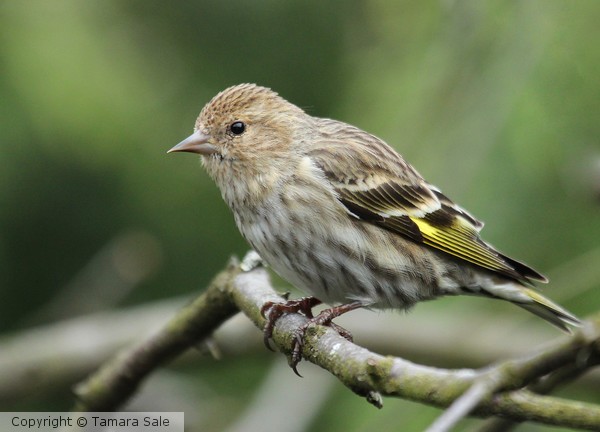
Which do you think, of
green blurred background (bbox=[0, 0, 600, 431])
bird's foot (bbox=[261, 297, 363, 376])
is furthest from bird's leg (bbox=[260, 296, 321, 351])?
green blurred background (bbox=[0, 0, 600, 431])

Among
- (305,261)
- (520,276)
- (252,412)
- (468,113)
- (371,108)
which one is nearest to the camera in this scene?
(305,261)

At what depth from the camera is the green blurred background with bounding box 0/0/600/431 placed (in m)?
4.95

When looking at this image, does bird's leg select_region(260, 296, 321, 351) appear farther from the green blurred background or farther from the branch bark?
the green blurred background

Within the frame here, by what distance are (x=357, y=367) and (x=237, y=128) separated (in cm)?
237

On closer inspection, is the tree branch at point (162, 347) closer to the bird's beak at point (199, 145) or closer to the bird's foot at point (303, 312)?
the bird's foot at point (303, 312)

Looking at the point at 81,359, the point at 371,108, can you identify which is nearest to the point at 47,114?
the point at 81,359

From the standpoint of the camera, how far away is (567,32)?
16.0ft

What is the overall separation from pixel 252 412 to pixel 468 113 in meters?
2.10

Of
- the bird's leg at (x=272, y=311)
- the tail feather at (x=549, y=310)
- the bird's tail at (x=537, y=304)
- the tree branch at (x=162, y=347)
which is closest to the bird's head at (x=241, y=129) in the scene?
the tree branch at (x=162, y=347)

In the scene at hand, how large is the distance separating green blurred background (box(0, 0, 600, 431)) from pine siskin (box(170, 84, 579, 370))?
34 centimetres

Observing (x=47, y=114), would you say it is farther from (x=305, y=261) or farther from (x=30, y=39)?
(x=305, y=261)

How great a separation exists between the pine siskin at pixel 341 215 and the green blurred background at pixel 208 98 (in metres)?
0.34

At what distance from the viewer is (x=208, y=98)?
22.0 ft

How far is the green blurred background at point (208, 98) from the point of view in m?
4.95
